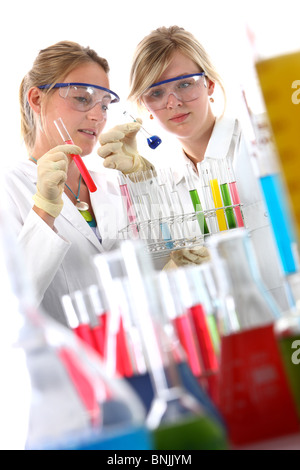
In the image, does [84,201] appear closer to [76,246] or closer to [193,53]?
[76,246]

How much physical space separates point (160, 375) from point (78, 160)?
5.79ft

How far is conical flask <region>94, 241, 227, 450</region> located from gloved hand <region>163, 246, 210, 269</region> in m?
1.06

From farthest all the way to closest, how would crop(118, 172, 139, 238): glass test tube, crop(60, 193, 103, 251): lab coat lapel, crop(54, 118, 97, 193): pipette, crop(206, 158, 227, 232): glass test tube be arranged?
crop(60, 193, 103, 251): lab coat lapel → crop(54, 118, 97, 193): pipette → crop(118, 172, 139, 238): glass test tube → crop(206, 158, 227, 232): glass test tube

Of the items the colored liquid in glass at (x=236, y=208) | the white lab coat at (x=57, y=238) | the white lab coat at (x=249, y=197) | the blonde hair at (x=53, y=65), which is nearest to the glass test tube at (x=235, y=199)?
the colored liquid in glass at (x=236, y=208)

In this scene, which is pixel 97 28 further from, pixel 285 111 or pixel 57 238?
pixel 285 111

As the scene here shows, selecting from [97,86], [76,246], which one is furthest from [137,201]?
[97,86]

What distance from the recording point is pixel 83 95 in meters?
2.64

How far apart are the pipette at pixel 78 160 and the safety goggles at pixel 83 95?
0.35 feet

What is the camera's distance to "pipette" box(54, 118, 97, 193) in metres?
2.37

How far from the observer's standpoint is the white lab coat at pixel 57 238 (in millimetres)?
2162

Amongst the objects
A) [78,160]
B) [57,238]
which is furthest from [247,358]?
[78,160]

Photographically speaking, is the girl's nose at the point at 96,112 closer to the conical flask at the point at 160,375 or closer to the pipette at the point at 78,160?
the pipette at the point at 78,160

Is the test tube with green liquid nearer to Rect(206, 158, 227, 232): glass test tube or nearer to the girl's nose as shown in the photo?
Rect(206, 158, 227, 232): glass test tube

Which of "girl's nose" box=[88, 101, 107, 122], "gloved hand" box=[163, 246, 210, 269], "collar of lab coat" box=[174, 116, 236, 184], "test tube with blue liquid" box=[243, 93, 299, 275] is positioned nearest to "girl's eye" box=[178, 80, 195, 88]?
"collar of lab coat" box=[174, 116, 236, 184]
